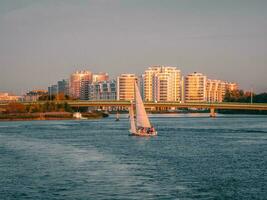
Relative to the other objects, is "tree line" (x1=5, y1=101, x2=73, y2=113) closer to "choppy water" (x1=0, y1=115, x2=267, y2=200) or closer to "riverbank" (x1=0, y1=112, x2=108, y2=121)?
"riverbank" (x1=0, y1=112, x2=108, y2=121)

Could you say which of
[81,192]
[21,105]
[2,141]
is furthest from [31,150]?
[21,105]

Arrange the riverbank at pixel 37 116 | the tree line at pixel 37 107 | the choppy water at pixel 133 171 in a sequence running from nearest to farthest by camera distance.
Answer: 1. the choppy water at pixel 133 171
2. the riverbank at pixel 37 116
3. the tree line at pixel 37 107

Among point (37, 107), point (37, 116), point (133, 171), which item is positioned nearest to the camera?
point (133, 171)

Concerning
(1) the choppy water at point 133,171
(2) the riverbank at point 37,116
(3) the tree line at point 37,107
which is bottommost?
(1) the choppy water at point 133,171

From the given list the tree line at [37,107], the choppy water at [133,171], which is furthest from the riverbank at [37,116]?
the choppy water at [133,171]

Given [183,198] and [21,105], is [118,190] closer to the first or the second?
[183,198]

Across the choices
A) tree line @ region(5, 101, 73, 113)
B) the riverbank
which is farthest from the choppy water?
tree line @ region(5, 101, 73, 113)

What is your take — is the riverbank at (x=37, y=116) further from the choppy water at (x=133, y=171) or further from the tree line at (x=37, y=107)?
the choppy water at (x=133, y=171)

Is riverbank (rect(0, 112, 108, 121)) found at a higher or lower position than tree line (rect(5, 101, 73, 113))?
lower

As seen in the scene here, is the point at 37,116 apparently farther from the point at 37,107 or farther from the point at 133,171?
the point at 133,171

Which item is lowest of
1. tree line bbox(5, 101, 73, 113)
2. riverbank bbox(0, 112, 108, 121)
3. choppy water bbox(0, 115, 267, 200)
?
choppy water bbox(0, 115, 267, 200)

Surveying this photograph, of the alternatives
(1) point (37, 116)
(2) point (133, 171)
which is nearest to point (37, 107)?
(1) point (37, 116)

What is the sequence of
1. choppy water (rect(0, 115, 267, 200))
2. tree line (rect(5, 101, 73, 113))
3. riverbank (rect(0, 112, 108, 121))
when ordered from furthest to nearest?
tree line (rect(5, 101, 73, 113)), riverbank (rect(0, 112, 108, 121)), choppy water (rect(0, 115, 267, 200))

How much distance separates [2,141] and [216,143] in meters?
20.1
